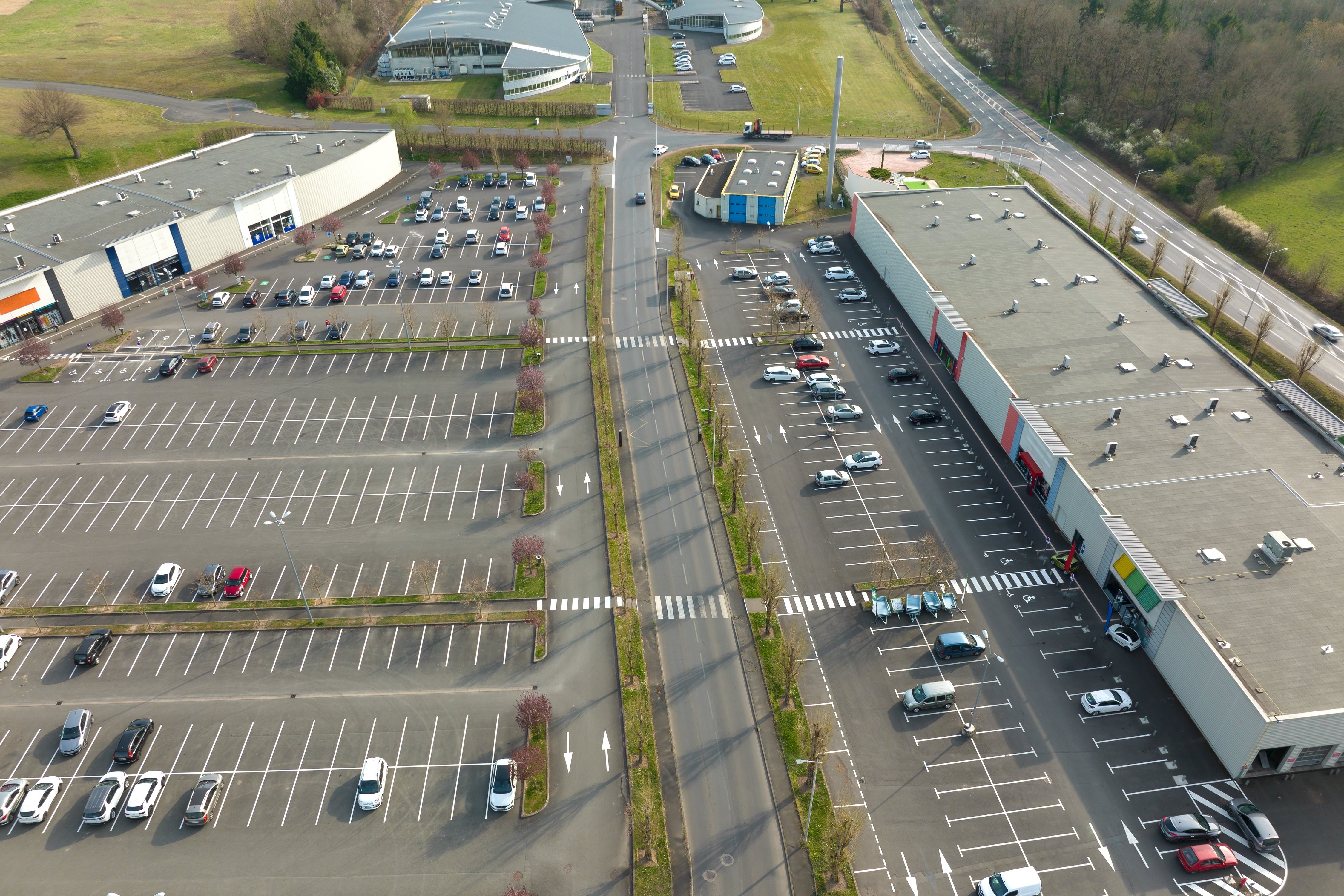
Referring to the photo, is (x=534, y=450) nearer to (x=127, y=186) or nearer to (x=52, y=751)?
(x=52, y=751)

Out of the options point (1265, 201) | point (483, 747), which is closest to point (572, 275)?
point (483, 747)

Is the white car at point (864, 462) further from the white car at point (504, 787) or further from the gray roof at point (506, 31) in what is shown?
the gray roof at point (506, 31)

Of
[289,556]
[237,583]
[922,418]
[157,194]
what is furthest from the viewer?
[157,194]

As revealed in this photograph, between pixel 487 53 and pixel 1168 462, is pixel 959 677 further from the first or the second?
pixel 487 53

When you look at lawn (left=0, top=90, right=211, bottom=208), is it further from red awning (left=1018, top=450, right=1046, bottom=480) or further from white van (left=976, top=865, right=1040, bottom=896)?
white van (left=976, top=865, right=1040, bottom=896)

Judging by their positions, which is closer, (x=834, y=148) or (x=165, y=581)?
(x=165, y=581)

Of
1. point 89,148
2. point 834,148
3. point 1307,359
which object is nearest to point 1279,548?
point 1307,359

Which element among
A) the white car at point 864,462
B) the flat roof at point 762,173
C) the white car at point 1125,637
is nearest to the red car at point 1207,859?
the white car at point 1125,637
